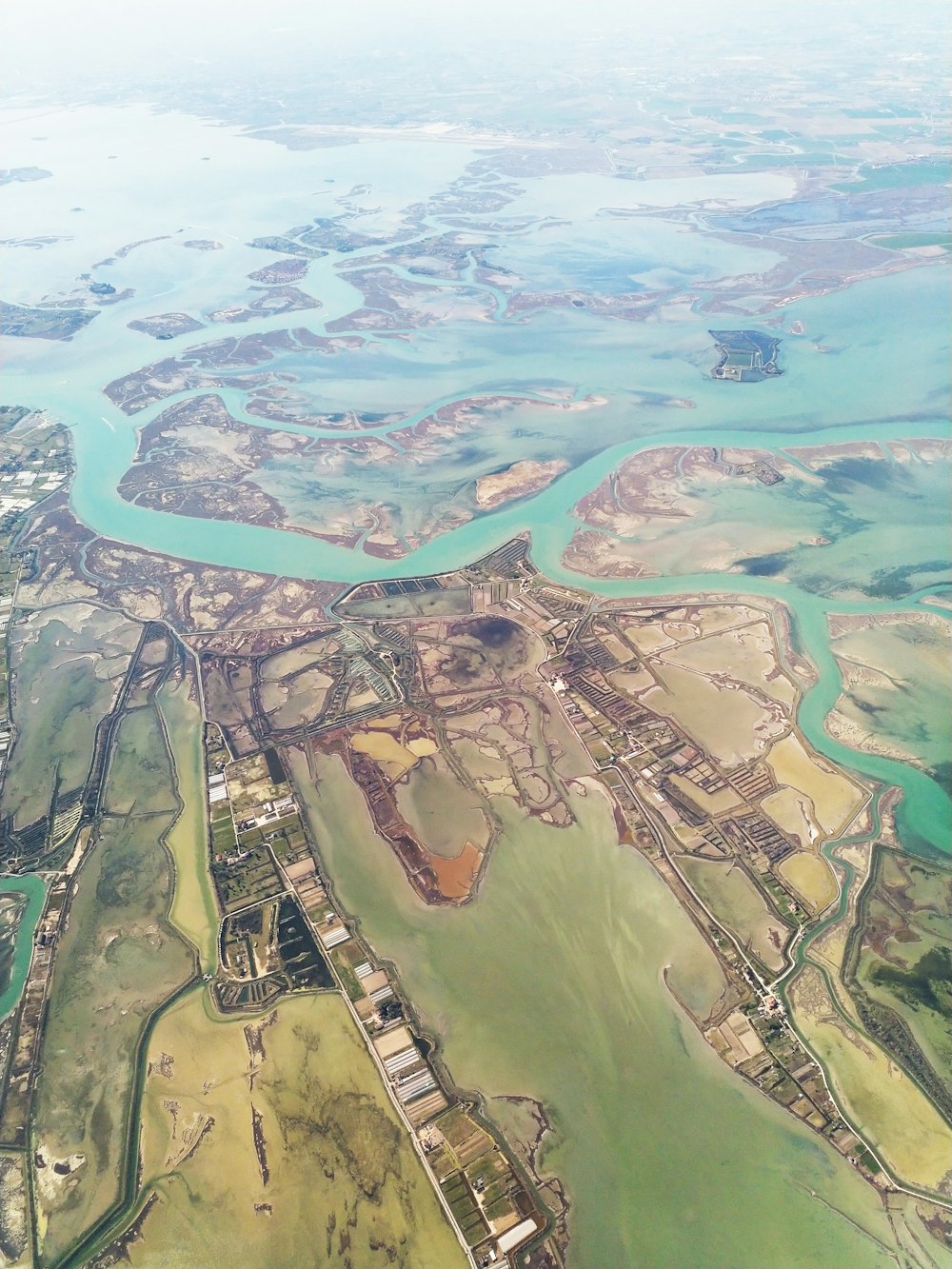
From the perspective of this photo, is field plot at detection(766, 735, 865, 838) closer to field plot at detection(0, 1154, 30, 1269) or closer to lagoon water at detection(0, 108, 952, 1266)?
lagoon water at detection(0, 108, 952, 1266)

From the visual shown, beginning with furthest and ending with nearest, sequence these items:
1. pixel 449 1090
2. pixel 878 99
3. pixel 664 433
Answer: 1. pixel 878 99
2. pixel 664 433
3. pixel 449 1090

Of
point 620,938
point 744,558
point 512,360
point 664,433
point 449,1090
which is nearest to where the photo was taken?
point 449,1090

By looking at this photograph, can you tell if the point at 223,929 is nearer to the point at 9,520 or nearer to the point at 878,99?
the point at 9,520

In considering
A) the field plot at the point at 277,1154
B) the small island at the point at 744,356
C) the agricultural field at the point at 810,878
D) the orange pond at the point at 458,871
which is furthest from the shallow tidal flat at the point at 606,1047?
the small island at the point at 744,356

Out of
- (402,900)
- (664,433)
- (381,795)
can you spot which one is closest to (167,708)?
(381,795)

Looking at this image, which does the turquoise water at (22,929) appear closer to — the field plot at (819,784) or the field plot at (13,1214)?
the field plot at (13,1214)

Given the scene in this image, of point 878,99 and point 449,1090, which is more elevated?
point 878,99

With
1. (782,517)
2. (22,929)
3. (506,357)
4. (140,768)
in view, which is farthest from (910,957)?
(506,357)
